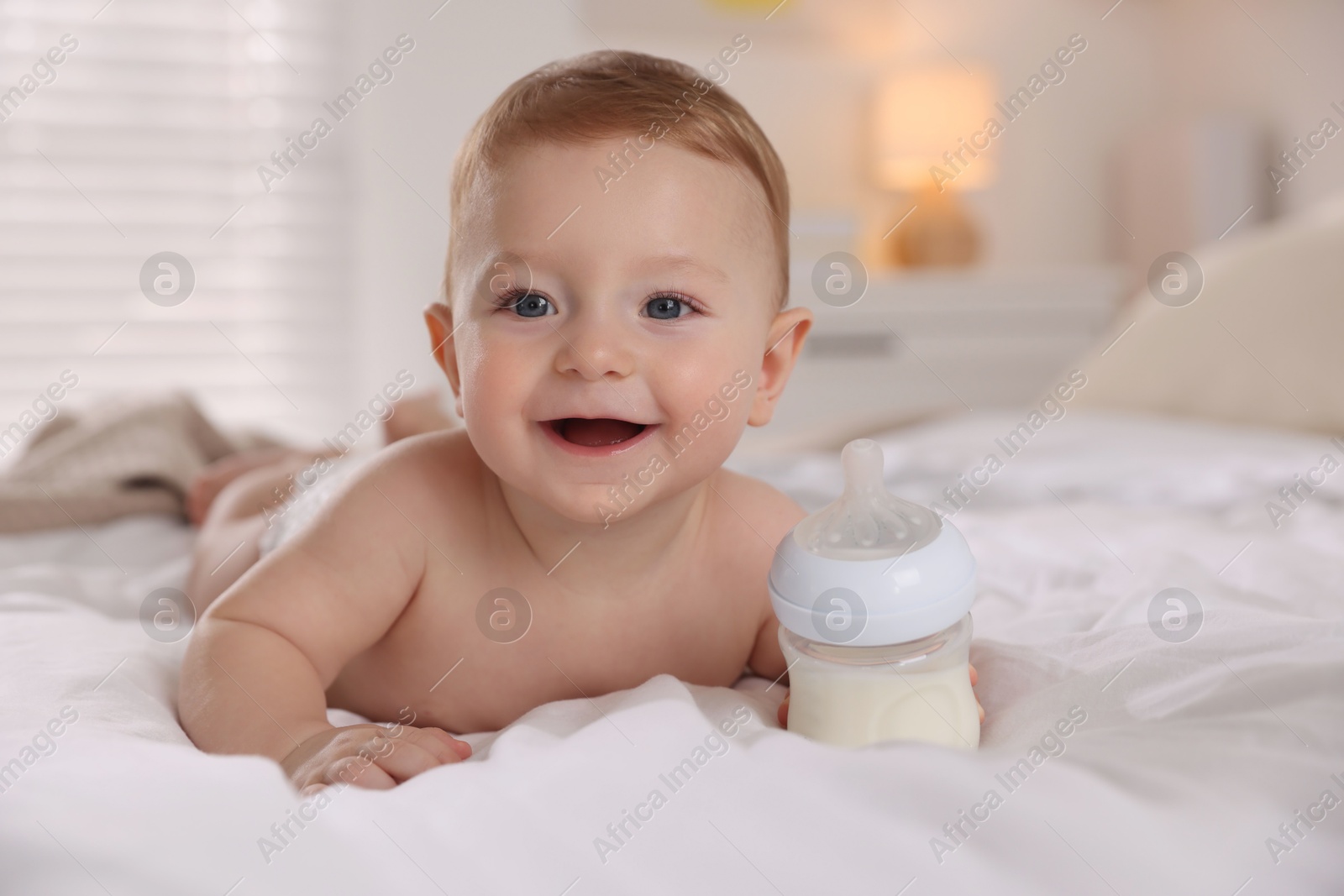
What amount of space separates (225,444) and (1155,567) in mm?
1318

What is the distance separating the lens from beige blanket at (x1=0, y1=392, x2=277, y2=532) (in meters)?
1.35

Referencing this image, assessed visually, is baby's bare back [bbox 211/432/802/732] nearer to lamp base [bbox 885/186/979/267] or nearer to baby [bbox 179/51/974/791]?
baby [bbox 179/51/974/791]

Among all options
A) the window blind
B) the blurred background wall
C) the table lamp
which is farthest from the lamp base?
the window blind

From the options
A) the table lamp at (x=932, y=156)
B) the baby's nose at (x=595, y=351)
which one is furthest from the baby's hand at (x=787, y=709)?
the table lamp at (x=932, y=156)

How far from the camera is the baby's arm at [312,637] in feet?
1.94

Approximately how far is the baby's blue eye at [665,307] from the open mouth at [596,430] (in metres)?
0.07

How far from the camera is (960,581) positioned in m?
0.59

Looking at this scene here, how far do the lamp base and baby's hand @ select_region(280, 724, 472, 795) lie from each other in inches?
121

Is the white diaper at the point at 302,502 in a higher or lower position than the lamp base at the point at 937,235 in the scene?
lower

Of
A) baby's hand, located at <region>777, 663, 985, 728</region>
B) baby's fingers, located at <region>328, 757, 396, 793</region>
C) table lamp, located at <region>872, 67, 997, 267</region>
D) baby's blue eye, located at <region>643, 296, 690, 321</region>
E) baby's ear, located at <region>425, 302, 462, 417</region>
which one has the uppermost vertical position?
table lamp, located at <region>872, 67, 997, 267</region>

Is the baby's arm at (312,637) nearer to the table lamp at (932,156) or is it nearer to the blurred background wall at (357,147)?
the blurred background wall at (357,147)

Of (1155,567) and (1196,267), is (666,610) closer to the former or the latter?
(1155,567)

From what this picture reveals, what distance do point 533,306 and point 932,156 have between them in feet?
9.55

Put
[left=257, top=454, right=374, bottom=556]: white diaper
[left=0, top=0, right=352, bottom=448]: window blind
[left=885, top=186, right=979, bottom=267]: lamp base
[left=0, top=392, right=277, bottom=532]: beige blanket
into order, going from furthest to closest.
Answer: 1. [left=885, top=186, right=979, bottom=267]: lamp base
2. [left=0, top=0, right=352, bottom=448]: window blind
3. [left=0, top=392, right=277, bottom=532]: beige blanket
4. [left=257, top=454, right=374, bottom=556]: white diaper
